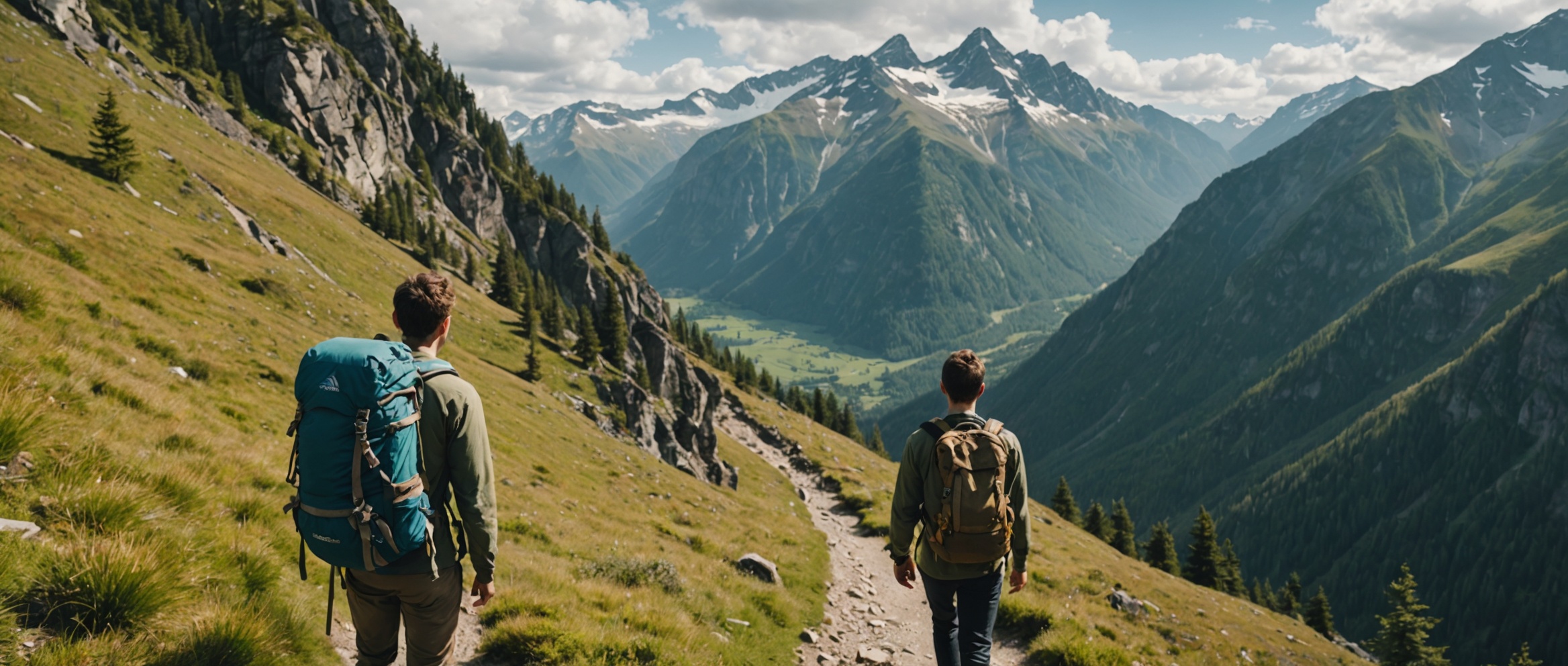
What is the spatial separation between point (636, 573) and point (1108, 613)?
50.7 feet

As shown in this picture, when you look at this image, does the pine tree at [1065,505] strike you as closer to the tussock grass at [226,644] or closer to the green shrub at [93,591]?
the tussock grass at [226,644]

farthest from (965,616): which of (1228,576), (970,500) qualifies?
(1228,576)

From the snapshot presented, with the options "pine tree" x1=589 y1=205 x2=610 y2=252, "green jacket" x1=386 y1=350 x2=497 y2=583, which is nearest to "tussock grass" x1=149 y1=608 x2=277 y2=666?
"green jacket" x1=386 y1=350 x2=497 y2=583

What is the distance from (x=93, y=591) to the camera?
6105 mm

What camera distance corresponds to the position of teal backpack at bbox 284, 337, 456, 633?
5.60m

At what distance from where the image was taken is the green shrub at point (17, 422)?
7621mm

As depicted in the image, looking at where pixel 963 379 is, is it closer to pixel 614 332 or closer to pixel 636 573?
pixel 636 573

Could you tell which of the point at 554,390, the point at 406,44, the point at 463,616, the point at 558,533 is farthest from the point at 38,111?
the point at 406,44

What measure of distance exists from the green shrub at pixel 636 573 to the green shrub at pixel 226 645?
754cm

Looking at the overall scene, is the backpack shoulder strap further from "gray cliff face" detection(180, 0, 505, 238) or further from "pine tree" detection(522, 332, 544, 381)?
"gray cliff face" detection(180, 0, 505, 238)

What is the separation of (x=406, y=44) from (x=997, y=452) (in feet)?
548

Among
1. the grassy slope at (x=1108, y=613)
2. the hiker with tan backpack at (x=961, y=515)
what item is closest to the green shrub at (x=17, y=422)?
the hiker with tan backpack at (x=961, y=515)

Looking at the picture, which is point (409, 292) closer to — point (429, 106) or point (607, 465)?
point (607, 465)

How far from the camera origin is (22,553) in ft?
20.2
